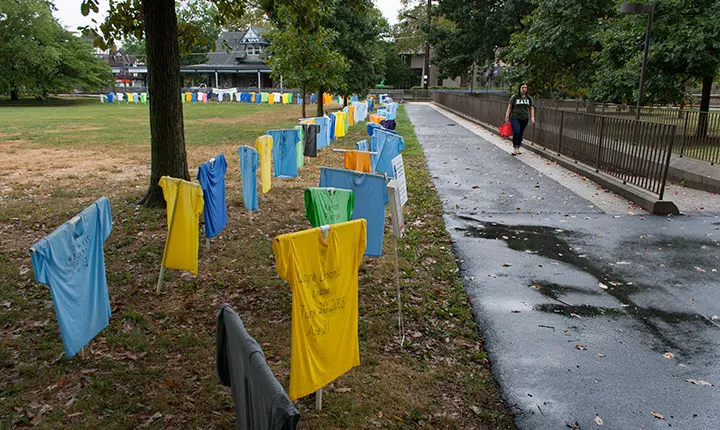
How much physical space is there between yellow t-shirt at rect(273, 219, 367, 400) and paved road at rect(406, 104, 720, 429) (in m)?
1.31

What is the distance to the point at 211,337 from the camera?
4793mm

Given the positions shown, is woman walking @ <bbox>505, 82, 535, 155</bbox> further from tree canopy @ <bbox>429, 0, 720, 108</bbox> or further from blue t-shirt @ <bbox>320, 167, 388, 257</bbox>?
blue t-shirt @ <bbox>320, 167, 388, 257</bbox>

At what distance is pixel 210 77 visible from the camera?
70.9 m

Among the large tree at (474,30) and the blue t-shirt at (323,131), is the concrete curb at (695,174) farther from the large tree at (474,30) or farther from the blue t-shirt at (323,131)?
the large tree at (474,30)

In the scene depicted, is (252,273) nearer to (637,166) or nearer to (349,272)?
(349,272)

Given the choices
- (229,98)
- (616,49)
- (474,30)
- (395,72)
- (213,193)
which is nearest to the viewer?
(213,193)

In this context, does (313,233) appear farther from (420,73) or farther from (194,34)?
(420,73)

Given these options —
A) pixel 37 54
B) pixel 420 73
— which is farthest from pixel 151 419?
pixel 420 73

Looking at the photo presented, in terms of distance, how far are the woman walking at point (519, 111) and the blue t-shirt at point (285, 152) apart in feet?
23.0

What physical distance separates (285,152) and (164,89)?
2.59m

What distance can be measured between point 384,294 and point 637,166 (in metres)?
6.81

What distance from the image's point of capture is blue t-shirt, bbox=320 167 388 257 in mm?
5996

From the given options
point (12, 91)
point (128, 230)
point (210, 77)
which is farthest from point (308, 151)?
point (210, 77)

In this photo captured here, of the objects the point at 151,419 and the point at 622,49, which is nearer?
the point at 151,419
